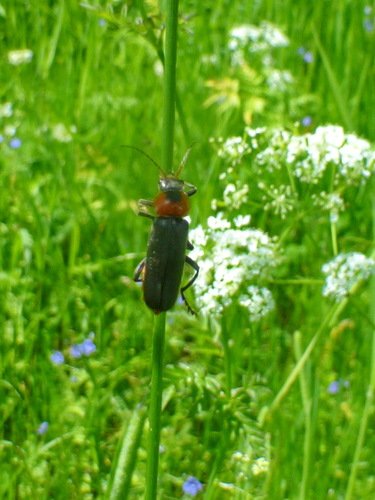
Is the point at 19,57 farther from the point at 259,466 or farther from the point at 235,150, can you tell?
the point at 259,466

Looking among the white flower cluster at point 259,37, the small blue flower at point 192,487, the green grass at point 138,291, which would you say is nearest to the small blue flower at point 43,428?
the green grass at point 138,291

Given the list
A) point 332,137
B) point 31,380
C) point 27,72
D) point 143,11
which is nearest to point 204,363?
point 31,380

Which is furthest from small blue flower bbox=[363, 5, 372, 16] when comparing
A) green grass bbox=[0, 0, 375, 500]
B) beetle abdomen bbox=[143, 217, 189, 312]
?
beetle abdomen bbox=[143, 217, 189, 312]

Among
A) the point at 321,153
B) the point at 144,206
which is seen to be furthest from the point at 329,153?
the point at 144,206

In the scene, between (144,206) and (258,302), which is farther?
(258,302)

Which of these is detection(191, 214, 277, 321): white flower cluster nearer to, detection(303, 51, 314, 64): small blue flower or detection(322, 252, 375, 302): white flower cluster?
detection(322, 252, 375, 302): white flower cluster

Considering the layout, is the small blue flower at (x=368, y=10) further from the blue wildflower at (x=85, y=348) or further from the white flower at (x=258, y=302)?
the white flower at (x=258, y=302)

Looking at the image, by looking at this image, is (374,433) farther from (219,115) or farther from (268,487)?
(219,115)
